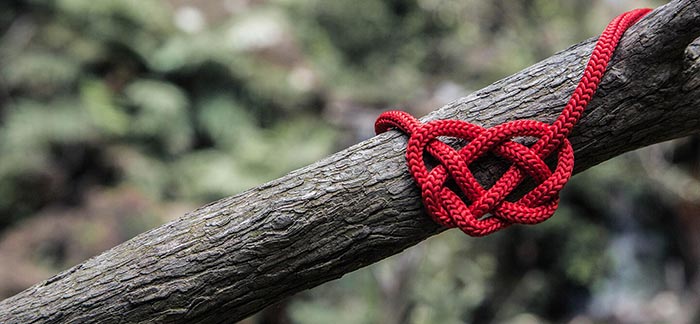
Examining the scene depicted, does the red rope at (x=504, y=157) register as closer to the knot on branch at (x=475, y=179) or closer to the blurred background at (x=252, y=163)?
the knot on branch at (x=475, y=179)

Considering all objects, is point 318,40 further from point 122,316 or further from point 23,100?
point 122,316

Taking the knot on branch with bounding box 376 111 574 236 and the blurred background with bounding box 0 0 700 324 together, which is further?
the blurred background with bounding box 0 0 700 324

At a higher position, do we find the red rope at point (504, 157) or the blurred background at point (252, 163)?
the blurred background at point (252, 163)

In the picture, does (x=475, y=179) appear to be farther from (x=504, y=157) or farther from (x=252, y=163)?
(x=252, y=163)

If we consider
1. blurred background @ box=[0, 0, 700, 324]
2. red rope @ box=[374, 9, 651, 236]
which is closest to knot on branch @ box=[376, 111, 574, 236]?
red rope @ box=[374, 9, 651, 236]

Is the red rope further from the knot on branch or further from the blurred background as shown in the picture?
the blurred background

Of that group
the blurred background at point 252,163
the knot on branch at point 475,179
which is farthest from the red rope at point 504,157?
the blurred background at point 252,163

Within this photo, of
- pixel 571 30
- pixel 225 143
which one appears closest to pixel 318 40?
pixel 225 143

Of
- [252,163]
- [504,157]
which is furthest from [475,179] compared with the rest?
[252,163]
